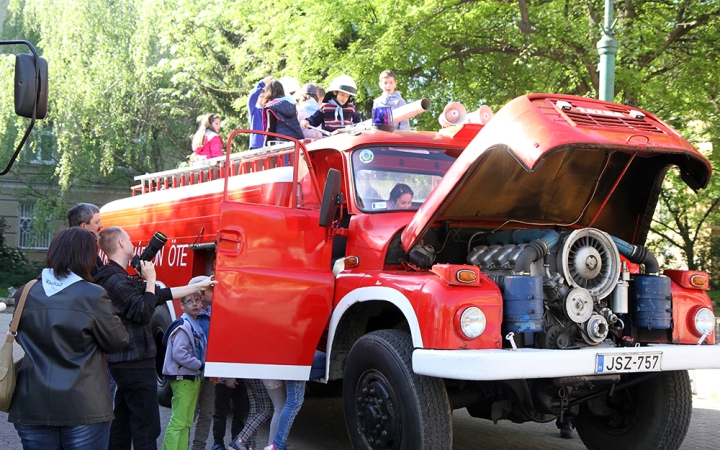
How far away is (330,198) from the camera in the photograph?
6.17 m

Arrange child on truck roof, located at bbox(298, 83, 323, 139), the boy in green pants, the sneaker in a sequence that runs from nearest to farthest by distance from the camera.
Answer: the boy in green pants, the sneaker, child on truck roof, located at bbox(298, 83, 323, 139)

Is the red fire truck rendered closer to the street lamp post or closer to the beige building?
the street lamp post

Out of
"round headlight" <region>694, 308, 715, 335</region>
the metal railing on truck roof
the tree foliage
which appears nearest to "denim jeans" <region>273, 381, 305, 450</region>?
the metal railing on truck roof

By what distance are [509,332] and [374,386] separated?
1.00 meters

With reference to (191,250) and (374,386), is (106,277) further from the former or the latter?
(191,250)

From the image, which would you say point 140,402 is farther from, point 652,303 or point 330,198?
point 652,303

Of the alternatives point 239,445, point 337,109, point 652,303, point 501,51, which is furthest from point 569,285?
point 501,51

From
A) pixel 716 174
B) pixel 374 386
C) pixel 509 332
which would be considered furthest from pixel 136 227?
pixel 716 174

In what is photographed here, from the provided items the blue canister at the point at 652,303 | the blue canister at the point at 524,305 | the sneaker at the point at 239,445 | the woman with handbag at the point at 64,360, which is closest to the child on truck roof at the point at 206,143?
the sneaker at the point at 239,445

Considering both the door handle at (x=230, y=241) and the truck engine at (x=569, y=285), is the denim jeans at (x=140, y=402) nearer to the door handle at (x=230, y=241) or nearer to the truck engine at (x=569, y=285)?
the door handle at (x=230, y=241)

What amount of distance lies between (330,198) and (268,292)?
835 millimetres

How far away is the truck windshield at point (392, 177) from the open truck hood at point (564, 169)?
0.45m

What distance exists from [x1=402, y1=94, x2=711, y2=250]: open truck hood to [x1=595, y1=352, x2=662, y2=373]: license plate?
4.34 ft

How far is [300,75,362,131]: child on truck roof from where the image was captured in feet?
29.0
